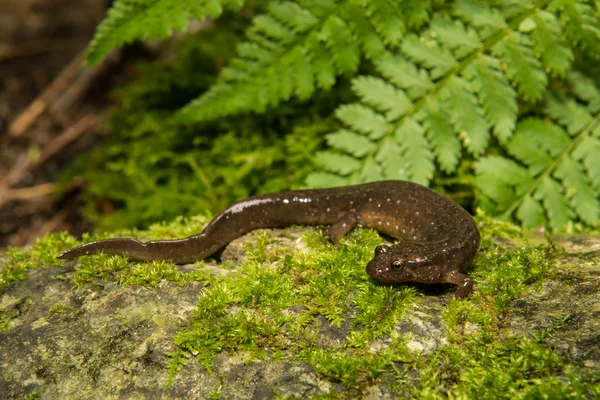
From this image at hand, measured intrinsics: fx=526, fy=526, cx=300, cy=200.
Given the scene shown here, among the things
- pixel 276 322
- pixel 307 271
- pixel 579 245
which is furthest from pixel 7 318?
pixel 579 245

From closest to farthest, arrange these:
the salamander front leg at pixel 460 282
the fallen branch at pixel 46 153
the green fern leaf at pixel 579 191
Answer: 1. the salamander front leg at pixel 460 282
2. the green fern leaf at pixel 579 191
3. the fallen branch at pixel 46 153

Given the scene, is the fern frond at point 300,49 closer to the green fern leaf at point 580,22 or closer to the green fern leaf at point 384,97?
the green fern leaf at point 384,97

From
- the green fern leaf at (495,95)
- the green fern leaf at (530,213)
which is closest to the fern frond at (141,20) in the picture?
the green fern leaf at (495,95)

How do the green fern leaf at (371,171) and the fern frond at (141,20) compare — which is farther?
the green fern leaf at (371,171)

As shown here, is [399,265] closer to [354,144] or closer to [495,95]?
[354,144]

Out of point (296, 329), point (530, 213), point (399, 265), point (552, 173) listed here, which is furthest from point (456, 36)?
point (296, 329)

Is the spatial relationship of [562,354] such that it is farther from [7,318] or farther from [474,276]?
[7,318]
